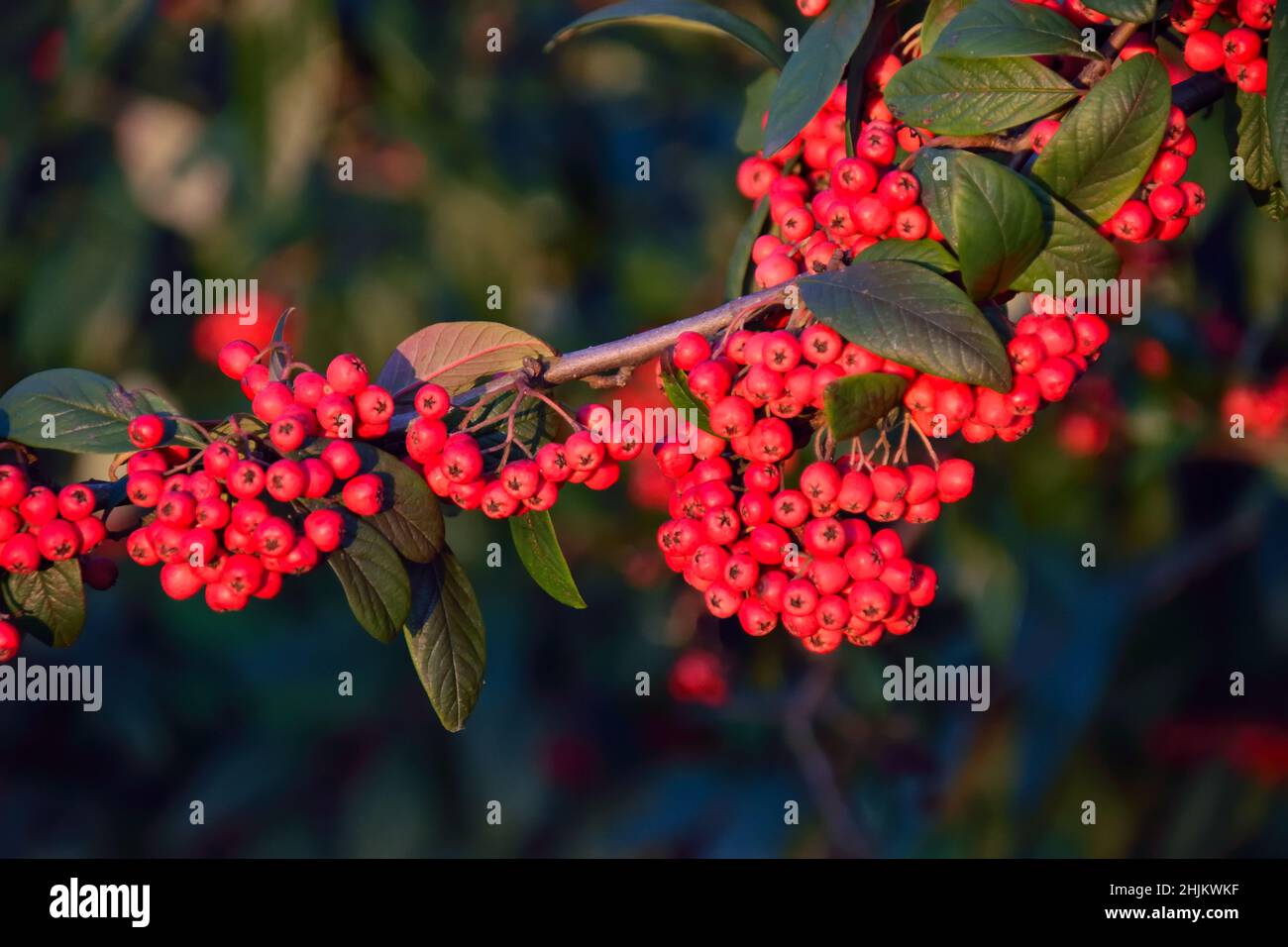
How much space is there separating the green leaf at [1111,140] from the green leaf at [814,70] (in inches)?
10.1

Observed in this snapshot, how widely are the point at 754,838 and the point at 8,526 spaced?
292 centimetres

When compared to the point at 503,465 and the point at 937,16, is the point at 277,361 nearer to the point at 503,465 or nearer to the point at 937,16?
the point at 503,465

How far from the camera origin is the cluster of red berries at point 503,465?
1525 mm

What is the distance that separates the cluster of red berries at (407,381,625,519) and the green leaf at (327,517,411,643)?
3.8 inches

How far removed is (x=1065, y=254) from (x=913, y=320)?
24 cm

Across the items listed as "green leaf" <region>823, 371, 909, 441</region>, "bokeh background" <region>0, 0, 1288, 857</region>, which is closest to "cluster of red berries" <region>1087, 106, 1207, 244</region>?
"green leaf" <region>823, 371, 909, 441</region>

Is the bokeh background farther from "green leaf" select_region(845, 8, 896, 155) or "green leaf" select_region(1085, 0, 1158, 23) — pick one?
"green leaf" select_region(1085, 0, 1158, 23)

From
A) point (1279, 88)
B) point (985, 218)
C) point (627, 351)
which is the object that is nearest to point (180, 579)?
point (627, 351)

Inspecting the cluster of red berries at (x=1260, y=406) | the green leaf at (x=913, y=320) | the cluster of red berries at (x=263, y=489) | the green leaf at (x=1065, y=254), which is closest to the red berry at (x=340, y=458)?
the cluster of red berries at (x=263, y=489)

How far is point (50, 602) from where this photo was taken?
5.02 feet

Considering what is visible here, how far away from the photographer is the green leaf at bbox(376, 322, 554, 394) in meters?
1.62

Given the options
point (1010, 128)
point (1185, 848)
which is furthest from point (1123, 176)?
point (1185, 848)

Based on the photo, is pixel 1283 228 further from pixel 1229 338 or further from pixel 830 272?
pixel 830 272

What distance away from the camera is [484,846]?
4340mm
